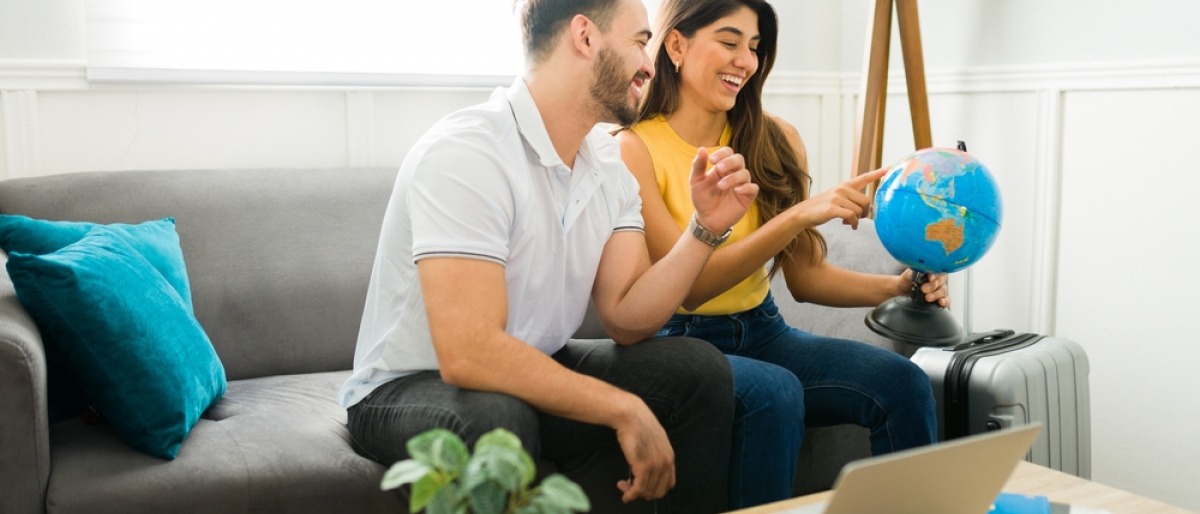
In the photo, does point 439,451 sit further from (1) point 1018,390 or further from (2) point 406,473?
(1) point 1018,390

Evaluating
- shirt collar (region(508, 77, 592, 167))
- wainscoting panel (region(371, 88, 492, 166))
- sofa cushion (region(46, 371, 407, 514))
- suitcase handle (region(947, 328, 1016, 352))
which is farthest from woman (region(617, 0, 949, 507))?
wainscoting panel (region(371, 88, 492, 166))

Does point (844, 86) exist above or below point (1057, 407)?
above

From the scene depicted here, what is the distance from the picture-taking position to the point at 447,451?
775 mm

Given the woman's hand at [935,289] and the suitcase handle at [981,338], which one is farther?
the suitcase handle at [981,338]

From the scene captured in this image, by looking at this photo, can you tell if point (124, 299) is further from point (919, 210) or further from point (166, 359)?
point (919, 210)

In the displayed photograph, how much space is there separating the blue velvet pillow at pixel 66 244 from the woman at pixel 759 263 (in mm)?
937

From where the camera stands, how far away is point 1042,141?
291cm

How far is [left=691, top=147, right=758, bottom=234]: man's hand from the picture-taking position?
5.95 ft

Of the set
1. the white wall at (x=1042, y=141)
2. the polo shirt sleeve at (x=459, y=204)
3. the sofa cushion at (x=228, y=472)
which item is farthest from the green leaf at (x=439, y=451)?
the white wall at (x=1042, y=141)

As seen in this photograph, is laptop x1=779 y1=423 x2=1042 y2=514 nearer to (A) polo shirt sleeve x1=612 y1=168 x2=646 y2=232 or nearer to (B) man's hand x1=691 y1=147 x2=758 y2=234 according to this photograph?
(B) man's hand x1=691 y1=147 x2=758 y2=234

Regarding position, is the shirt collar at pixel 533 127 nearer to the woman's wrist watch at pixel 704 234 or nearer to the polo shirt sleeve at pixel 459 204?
the polo shirt sleeve at pixel 459 204

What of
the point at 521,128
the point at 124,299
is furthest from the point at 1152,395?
the point at 124,299

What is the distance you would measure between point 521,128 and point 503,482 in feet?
3.80

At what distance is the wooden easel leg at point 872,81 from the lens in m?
3.16
